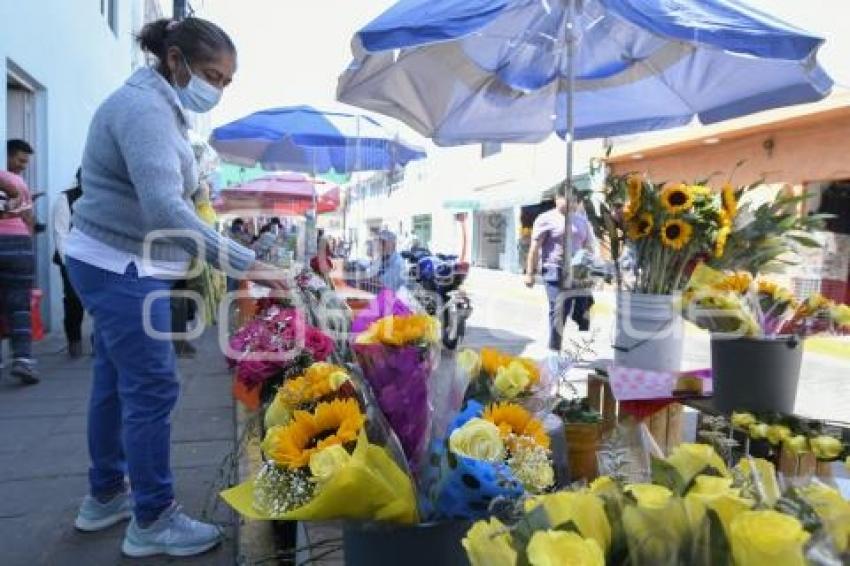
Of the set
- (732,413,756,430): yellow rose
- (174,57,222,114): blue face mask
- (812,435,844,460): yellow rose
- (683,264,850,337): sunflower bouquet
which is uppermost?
(174,57,222,114): blue face mask

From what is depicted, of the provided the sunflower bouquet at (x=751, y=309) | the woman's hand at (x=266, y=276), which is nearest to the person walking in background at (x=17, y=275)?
the woman's hand at (x=266, y=276)

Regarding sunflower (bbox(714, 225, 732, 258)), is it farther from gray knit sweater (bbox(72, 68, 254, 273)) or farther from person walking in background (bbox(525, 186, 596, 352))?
person walking in background (bbox(525, 186, 596, 352))

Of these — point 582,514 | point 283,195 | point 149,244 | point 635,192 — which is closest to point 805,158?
point 283,195

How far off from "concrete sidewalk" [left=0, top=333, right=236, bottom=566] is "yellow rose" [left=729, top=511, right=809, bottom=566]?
1.62 m

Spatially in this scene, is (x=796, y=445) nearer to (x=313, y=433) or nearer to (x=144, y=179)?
(x=313, y=433)

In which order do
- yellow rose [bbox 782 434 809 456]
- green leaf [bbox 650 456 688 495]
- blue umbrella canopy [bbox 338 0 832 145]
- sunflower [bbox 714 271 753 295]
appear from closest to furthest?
green leaf [bbox 650 456 688 495]
yellow rose [bbox 782 434 809 456]
sunflower [bbox 714 271 753 295]
blue umbrella canopy [bbox 338 0 832 145]

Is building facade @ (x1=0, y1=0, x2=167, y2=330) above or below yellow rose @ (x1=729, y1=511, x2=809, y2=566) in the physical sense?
above

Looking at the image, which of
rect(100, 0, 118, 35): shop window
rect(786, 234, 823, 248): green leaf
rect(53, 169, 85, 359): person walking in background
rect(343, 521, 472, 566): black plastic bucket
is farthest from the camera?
rect(100, 0, 118, 35): shop window

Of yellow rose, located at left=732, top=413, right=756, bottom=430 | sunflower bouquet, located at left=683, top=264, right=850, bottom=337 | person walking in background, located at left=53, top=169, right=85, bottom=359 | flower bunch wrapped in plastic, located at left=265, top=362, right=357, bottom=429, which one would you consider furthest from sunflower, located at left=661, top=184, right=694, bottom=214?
person walking in background, located at left=53, top=169, right=85, bottom=359

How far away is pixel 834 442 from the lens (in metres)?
2.07

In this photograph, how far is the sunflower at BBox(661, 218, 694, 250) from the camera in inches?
96.6

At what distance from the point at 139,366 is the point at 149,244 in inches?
14.8

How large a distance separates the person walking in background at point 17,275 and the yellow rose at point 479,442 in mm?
4615

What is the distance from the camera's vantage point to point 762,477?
0.91 meters
